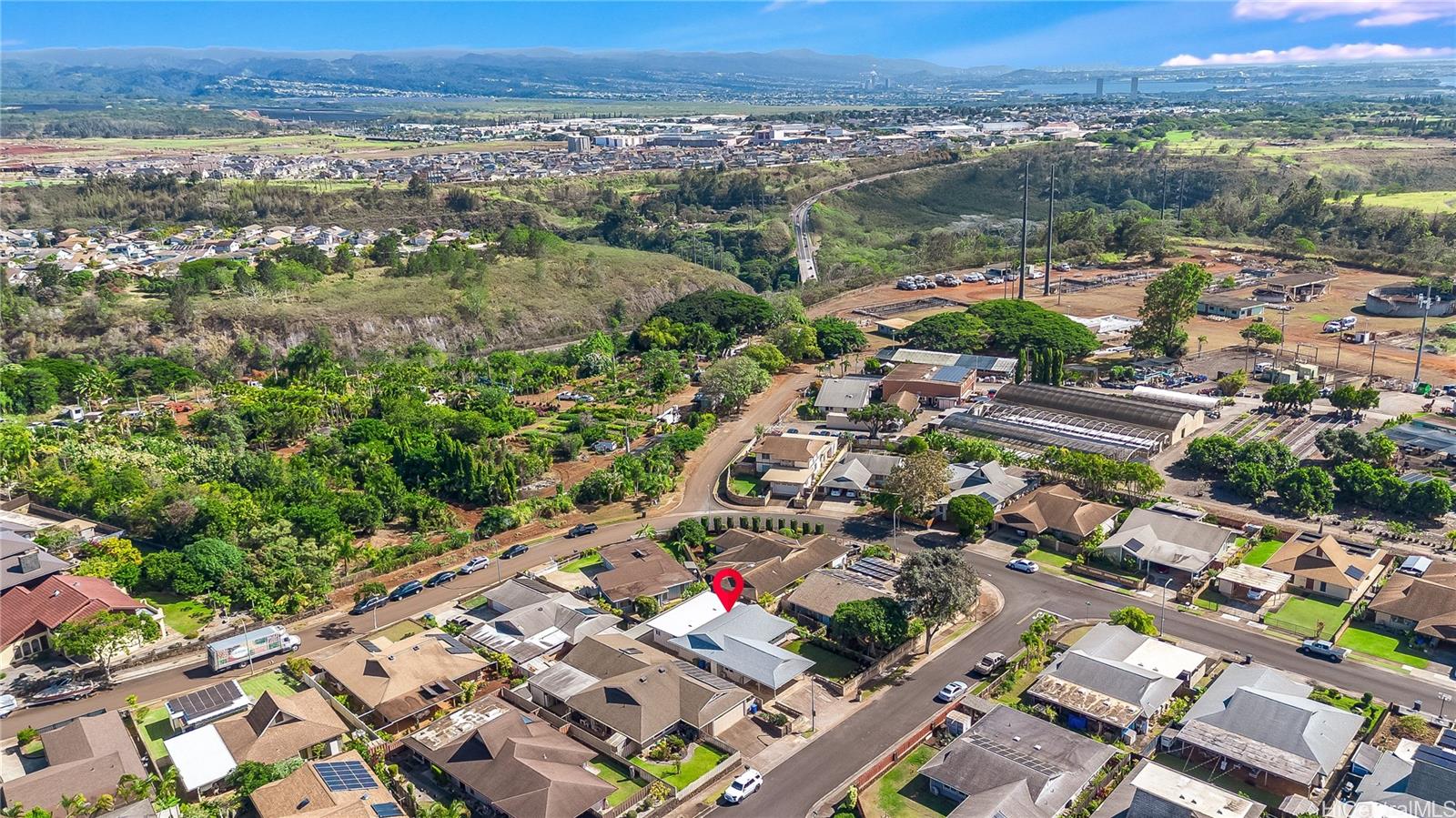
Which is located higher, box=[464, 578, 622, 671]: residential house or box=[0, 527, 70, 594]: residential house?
box=[0, 527, 70, 594]: residential house

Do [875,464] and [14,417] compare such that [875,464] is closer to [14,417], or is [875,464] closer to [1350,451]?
[1350,451]

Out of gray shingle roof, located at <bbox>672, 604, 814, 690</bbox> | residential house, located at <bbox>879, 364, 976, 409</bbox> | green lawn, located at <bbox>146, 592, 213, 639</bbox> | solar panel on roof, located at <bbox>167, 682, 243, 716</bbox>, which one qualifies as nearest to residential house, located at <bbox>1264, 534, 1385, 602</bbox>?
gray shingle roof, located at <bbox>672, 604, 814, 690</bbox>

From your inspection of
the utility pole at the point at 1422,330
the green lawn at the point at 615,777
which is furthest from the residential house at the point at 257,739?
the utility pole at the point at 1422,330

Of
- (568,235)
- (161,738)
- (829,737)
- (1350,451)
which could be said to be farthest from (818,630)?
(568,235)

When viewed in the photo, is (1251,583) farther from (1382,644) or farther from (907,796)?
(907,796)

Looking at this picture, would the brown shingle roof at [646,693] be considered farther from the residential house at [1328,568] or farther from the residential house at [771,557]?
the residential house at [1328,568]

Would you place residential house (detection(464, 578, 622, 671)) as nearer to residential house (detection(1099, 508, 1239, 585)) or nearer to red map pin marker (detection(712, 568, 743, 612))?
red map pin marker (detection(712, 568, 743, 612))
